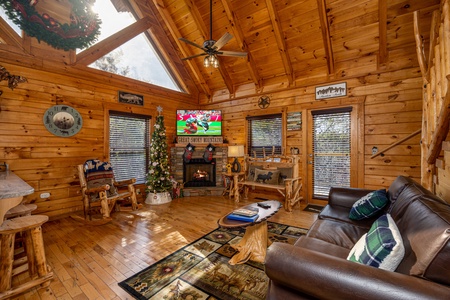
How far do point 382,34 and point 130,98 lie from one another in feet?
17.0

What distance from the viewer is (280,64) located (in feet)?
15.3

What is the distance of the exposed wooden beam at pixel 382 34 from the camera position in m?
3.09

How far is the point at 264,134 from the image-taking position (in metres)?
5.13

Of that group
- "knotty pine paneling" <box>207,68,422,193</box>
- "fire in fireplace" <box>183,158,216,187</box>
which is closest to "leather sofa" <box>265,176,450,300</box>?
"knotty pine paneling" <box>207,68,422,193</box>

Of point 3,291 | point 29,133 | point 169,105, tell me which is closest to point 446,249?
point 3,291

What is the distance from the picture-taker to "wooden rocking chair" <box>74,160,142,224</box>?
3242 millimetres

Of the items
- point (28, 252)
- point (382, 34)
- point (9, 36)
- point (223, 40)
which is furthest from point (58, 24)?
→ point (382, 34)

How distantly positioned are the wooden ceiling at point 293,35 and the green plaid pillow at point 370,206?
9.69 ft

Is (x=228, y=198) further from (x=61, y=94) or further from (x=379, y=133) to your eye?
(x=61, y=94)

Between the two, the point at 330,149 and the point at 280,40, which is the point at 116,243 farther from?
the point at 280,40

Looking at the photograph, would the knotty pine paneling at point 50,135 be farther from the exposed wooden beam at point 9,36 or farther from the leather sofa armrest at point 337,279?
the leather sofa armrest at point 337,279

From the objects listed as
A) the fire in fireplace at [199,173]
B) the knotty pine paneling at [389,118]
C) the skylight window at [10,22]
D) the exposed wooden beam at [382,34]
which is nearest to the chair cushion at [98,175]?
the fire in fireplace at [199,173]

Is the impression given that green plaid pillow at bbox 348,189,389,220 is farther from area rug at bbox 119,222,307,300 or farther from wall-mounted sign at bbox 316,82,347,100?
wall-mounted sign at bbox 316,82,347,100

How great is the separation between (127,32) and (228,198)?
4552 mm
